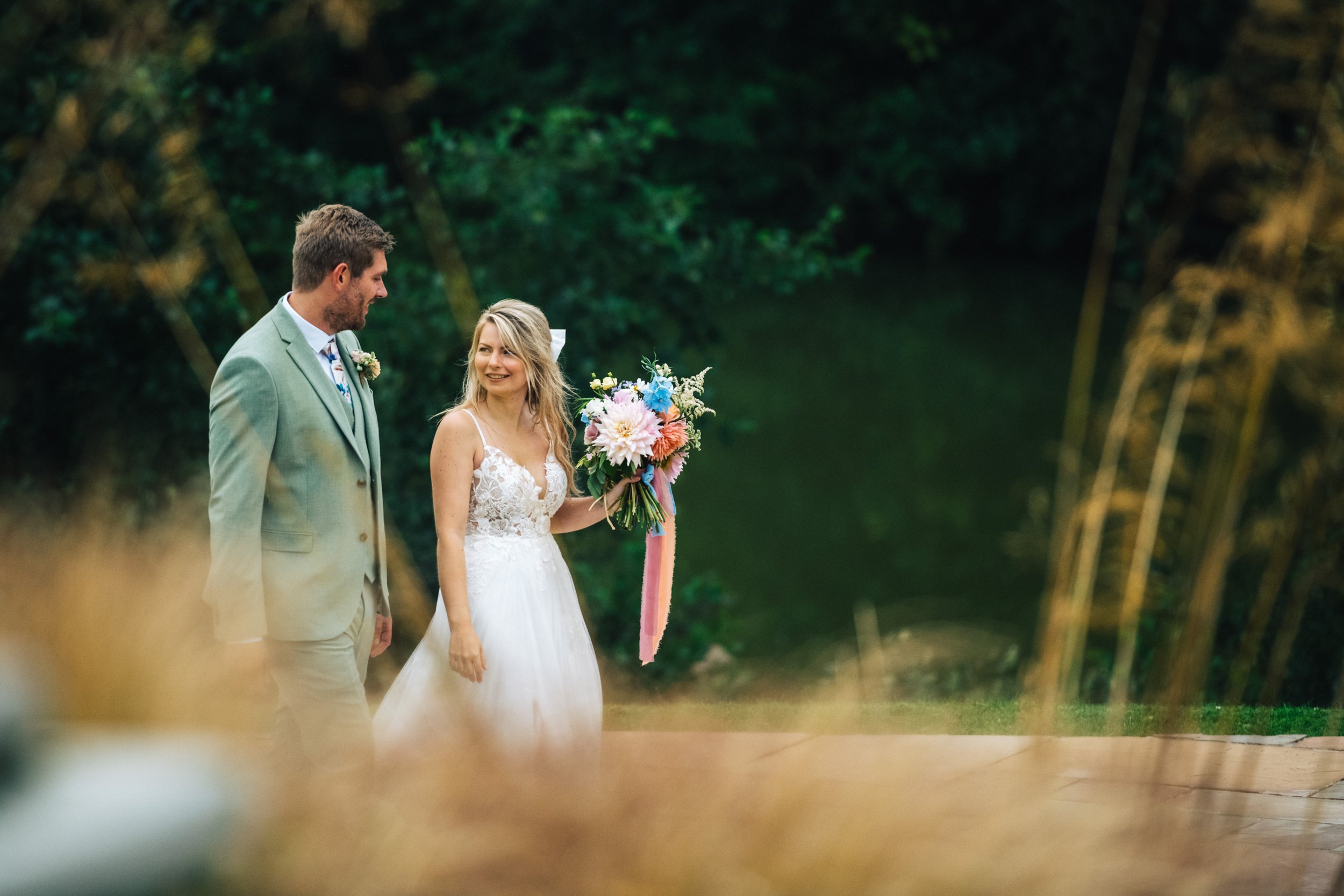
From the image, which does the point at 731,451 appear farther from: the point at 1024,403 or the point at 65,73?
the point at 65,73

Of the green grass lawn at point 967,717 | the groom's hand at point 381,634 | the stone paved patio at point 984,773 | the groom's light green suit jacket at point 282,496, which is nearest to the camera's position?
the stone paved patio at point 984,773

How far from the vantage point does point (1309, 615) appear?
6.61 m

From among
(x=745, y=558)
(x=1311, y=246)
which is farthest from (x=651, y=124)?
(x=1311, y=246)

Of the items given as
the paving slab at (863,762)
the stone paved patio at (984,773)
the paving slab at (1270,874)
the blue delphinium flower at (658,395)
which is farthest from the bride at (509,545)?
the paving slab at (1270,874)

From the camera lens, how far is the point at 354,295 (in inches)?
132

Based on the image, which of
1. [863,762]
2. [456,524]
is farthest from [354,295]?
[863,762]

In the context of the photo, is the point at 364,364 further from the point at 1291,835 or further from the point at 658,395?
the point at 1291,835

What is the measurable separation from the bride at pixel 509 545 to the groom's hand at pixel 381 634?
0.15 meters

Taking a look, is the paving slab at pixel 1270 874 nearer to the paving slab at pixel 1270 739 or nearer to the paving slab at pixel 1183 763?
the paving slab at pixel 1183 763

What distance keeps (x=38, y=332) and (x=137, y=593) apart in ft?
16.8

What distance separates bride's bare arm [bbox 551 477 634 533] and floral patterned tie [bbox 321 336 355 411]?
29.7 inches

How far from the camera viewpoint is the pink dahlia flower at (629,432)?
368cm

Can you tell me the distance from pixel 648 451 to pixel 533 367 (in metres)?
0.41

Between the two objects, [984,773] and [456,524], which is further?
[456,524]
